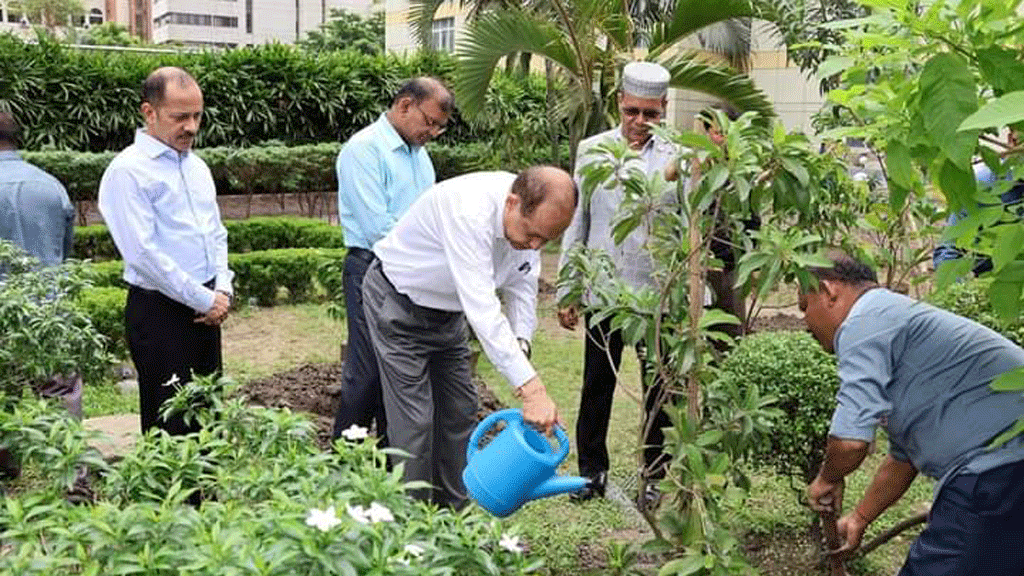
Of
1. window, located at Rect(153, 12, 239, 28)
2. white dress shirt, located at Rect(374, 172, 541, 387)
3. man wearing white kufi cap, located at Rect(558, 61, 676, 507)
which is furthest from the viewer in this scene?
window, located at Rect(153, 12, 239, 28)

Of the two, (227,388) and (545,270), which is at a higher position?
(227,388)

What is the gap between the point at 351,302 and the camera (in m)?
4.23

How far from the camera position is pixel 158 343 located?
360 centimetres

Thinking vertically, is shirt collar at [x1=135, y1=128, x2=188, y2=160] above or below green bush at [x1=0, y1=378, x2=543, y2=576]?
above

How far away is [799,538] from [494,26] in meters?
4.24

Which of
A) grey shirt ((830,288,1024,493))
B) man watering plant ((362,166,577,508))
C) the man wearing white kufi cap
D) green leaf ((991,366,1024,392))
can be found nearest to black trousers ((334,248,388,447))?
man watering plant ((362,166,577,508))

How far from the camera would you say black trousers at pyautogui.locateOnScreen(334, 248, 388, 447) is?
4.06m

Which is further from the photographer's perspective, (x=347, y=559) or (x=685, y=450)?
(x=685, y=450)

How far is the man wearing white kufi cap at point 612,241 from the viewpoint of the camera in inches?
155

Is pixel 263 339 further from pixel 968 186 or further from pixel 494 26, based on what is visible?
pixel 968 186

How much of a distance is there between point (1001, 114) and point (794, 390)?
2.35m

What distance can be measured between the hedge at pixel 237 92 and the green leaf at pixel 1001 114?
29.8 feet

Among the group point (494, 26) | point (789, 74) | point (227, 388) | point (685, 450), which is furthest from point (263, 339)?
point (789, 74)

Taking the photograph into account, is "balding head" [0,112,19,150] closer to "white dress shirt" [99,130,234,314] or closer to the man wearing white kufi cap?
"white dress shirt" [99,130,234,314]
